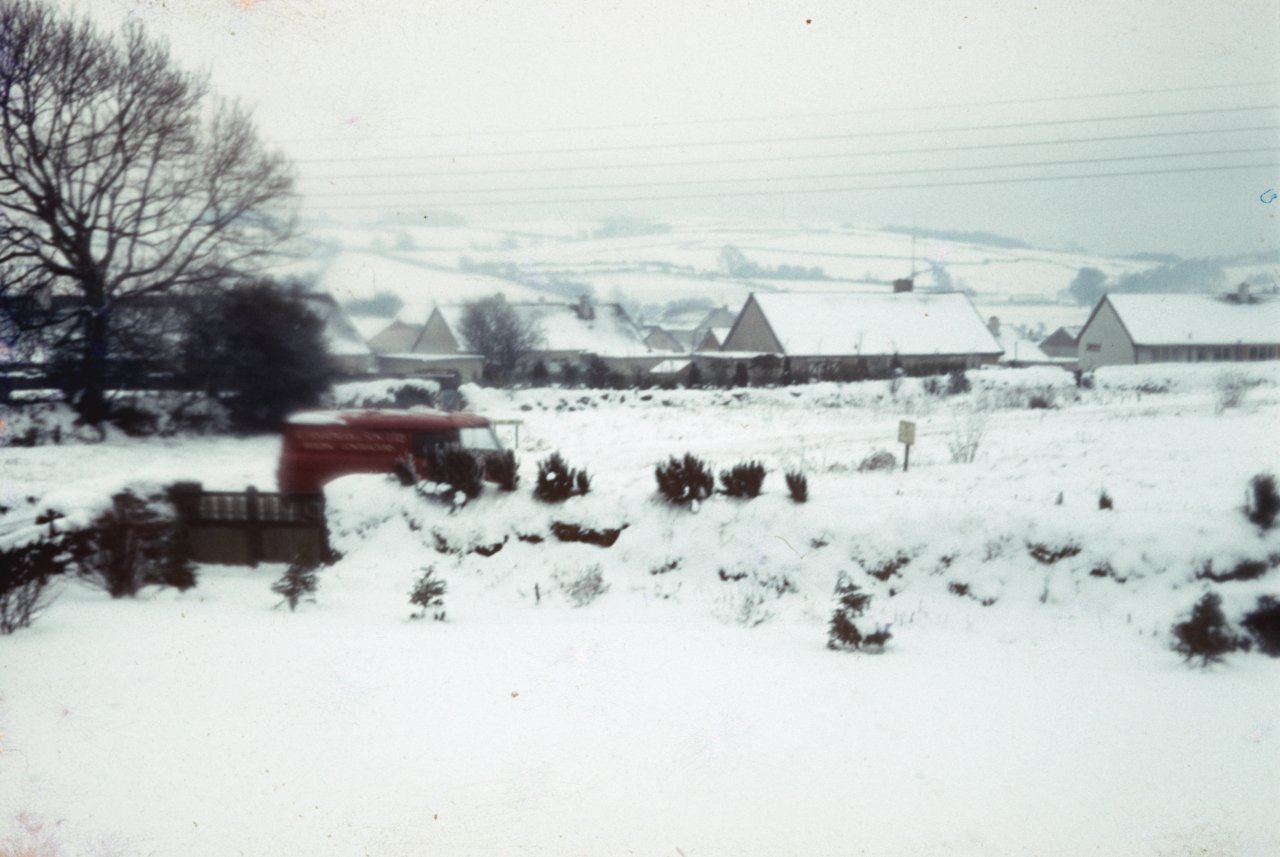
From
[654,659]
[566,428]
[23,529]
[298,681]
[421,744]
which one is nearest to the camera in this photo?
[421,744]

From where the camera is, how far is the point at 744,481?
7.06m

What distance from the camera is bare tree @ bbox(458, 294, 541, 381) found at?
7.02 metres

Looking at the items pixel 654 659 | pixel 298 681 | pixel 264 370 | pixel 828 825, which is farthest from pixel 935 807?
pixel 264 370

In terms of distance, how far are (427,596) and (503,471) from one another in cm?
198

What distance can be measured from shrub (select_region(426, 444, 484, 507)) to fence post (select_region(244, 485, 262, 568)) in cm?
147

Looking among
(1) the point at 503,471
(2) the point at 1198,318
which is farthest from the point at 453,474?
(2) the point at 1198,318

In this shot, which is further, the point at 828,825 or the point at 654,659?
the point at 654,659

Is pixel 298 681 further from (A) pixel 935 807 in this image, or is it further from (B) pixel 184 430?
(A) pixel 935 807

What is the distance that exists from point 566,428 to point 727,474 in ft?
7.32

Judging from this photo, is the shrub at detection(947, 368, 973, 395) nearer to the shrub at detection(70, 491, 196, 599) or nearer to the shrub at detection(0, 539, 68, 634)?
the shrub at detection(70, 491, 196, 599)

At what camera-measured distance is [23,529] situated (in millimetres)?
6055

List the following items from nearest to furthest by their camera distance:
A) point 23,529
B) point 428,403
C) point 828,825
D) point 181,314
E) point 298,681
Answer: point 828,825
point 298,681
point 181,314
point 23,529
point 428,403

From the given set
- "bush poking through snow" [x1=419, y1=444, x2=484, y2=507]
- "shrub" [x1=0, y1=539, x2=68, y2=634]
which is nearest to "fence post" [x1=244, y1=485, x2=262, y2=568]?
"shrub" [x1=0, y1=539, x2=68, y2=634]

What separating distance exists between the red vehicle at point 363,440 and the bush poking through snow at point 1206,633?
18.5 feet
